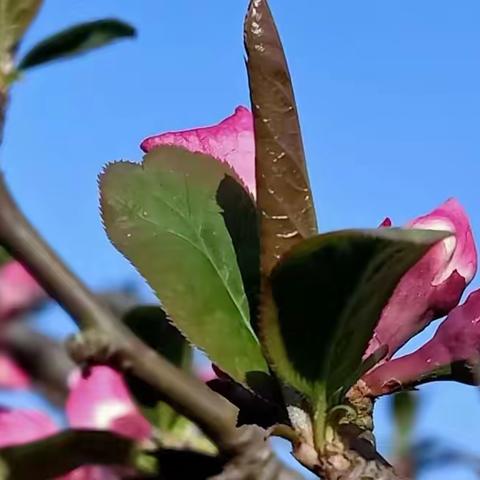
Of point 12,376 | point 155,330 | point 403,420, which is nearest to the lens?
point 155,330

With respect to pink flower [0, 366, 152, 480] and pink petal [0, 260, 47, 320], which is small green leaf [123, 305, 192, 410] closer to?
pink flower [0, 366, 152, 480]

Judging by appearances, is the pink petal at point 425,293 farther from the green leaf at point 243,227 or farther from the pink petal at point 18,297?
the pink petal at point 18,297

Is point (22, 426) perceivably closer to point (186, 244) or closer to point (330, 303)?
point (186, 244)

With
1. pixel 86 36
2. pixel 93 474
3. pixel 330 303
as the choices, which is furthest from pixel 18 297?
pixel 330 303

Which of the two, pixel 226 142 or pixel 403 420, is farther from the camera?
pixel 403 420

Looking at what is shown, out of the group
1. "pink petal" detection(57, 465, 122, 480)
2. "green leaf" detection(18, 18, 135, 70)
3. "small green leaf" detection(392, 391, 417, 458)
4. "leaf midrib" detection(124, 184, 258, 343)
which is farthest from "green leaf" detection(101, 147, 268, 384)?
"small green leaf" detection(392, 391, 417, 458)

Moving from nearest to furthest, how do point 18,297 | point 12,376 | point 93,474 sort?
point 93,474 → point 12,376 → point 18,297

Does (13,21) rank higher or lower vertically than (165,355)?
higher
